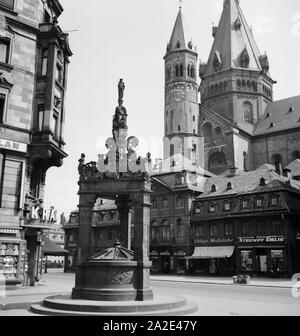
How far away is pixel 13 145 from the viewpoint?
26.9 meters

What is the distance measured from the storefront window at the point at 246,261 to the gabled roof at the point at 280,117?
32215mm

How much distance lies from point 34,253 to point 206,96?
64212 mm

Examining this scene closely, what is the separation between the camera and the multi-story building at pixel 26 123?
26.4 metres

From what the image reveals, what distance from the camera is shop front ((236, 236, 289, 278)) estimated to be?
4550cm

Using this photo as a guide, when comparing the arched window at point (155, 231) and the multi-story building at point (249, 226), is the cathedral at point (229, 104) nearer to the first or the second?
the multi-story building at point (249, 226)

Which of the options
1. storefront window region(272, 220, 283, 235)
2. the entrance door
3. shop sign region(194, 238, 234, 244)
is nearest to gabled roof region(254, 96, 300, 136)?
shop sign region(194, 238, 234, 244)

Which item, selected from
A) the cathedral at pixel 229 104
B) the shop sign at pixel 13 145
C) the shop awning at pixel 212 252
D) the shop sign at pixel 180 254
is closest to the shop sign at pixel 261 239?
the shop awning at pixel 212 252

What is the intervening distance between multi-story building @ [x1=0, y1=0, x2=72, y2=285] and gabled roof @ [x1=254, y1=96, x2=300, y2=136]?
175ft

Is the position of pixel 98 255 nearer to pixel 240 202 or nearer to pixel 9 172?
pixel 9 172

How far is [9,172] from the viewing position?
26.6m

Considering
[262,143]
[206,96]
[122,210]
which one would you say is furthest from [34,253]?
[206,96]

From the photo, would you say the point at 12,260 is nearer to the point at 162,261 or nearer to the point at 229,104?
the point at 162,261

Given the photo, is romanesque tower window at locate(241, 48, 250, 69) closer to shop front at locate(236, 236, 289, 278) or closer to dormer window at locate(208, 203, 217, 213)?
dormer window at locate(208, 203, 217, 213)
